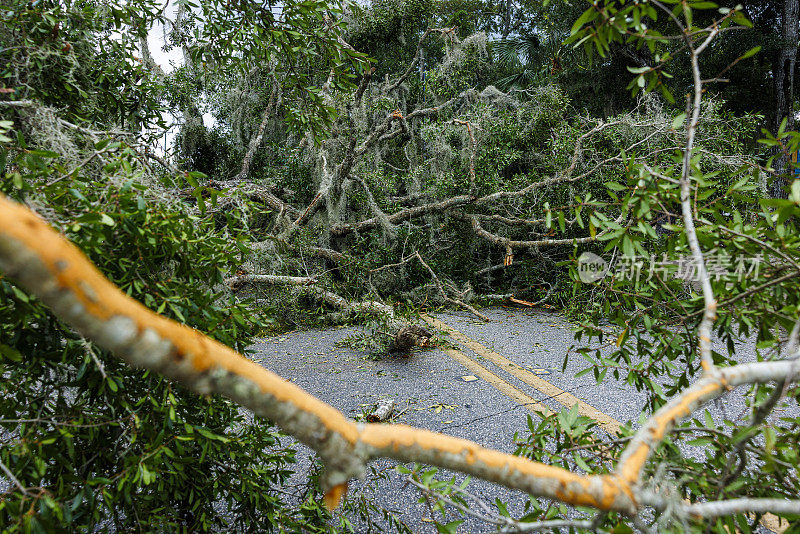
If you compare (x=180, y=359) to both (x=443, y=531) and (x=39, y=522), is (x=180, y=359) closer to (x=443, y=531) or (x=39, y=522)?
(x=39, y=522)

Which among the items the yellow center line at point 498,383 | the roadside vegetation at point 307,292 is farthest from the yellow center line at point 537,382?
the roadside vegetation at point 307,292

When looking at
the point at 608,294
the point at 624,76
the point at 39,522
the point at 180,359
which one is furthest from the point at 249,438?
the point at 624,76

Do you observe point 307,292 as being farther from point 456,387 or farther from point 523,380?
point 523,380

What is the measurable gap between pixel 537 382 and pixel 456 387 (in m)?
0.72

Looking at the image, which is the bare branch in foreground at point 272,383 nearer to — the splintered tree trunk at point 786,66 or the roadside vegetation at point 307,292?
the roadside vegetation at point 307,292

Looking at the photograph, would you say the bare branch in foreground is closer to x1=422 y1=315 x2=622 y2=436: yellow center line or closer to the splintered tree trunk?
x1=422 y1=315 x2=622 y2=436: yellow center line

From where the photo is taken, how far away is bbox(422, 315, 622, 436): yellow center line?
2.84m

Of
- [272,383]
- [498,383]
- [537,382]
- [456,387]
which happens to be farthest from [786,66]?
[272,383]

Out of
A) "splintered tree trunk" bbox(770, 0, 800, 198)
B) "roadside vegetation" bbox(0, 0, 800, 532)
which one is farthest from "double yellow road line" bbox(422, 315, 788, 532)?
"splintered tree trunk" bbox(770, 0, 800, 198)

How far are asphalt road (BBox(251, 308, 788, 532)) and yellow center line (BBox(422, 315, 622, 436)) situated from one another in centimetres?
2

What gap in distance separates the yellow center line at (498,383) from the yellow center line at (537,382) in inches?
7.0

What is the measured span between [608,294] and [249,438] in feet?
5.01

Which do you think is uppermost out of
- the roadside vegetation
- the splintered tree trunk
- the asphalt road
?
the splintered tree trunk

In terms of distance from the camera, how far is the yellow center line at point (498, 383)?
308 centimetres
